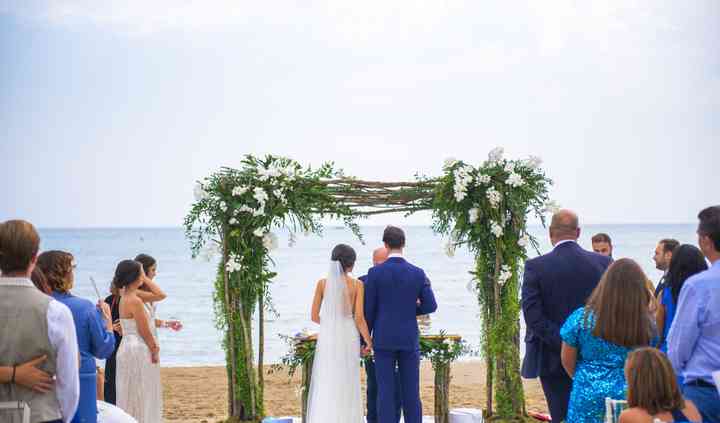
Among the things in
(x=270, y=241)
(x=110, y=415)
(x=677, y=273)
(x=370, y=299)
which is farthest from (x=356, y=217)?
(x=677, y=273)

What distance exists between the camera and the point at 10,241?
12.4ft

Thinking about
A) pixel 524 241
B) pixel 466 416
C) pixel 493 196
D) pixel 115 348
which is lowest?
pixel 466 416

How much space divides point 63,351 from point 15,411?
320 mm

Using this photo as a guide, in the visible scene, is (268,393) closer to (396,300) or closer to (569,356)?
(396,300)

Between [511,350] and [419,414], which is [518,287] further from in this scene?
[419,414]

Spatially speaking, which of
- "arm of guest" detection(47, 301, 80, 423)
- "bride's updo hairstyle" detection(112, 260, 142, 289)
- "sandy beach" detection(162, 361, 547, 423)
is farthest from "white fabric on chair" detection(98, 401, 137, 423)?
"sandy beach" detection(162, 361, 547, 423)

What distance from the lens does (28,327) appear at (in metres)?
3.77

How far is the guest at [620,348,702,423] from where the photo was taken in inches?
144

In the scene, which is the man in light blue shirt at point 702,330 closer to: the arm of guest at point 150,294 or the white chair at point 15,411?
the white chair at point 15,411

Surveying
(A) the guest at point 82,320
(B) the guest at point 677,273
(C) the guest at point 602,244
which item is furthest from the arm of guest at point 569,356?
(C) the guest at point 602,244

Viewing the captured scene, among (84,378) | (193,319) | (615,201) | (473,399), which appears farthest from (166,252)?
(84,378)

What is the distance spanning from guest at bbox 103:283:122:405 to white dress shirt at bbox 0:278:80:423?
313cm

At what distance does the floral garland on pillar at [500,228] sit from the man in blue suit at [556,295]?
2.41 metres

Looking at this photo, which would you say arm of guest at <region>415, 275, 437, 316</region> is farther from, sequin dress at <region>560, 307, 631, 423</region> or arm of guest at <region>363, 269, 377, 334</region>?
sequin dress at <region>560, 307, 631, 423</region>
